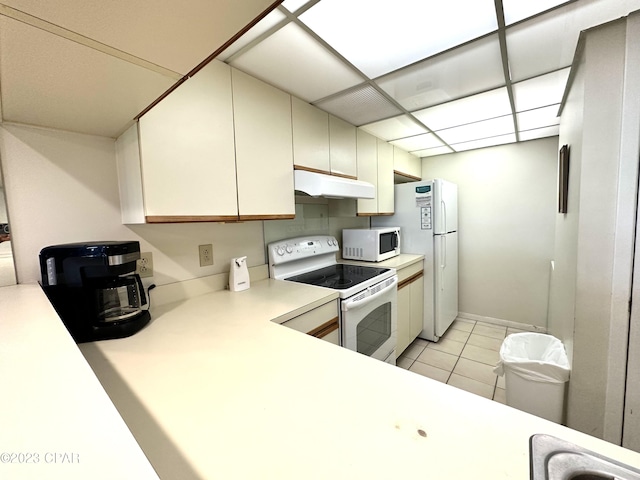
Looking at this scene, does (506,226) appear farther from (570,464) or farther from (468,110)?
(570,464)

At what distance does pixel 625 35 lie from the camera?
3.65 feet

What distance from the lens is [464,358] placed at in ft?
8.50

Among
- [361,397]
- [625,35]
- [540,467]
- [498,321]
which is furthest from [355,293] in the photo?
[498,321]

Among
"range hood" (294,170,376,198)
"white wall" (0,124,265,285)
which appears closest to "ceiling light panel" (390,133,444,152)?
"range hood" (294,170,376,198)

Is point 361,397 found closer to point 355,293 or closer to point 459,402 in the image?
point 459,402

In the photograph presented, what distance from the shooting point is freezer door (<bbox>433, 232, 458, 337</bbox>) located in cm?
284

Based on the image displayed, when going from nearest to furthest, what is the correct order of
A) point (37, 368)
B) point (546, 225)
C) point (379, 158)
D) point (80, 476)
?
point (80, 476) < point (37, 368) < point (379, 158) < point (546, 225)

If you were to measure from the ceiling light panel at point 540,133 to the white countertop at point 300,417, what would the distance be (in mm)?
2973

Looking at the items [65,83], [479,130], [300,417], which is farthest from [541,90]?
[65,83]

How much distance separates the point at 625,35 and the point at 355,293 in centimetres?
168

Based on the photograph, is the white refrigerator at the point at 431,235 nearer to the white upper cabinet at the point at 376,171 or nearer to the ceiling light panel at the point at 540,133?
the white upper cabinet at the point at 376,171

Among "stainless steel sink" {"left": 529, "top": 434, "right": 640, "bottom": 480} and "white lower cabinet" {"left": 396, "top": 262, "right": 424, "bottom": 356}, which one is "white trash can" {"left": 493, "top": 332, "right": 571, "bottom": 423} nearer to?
"white lower cabinet" {"left": 396, "top": 262, "right": 424, "bottom": 356}

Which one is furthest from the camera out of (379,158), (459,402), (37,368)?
(379,158)

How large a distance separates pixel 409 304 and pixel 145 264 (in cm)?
222
